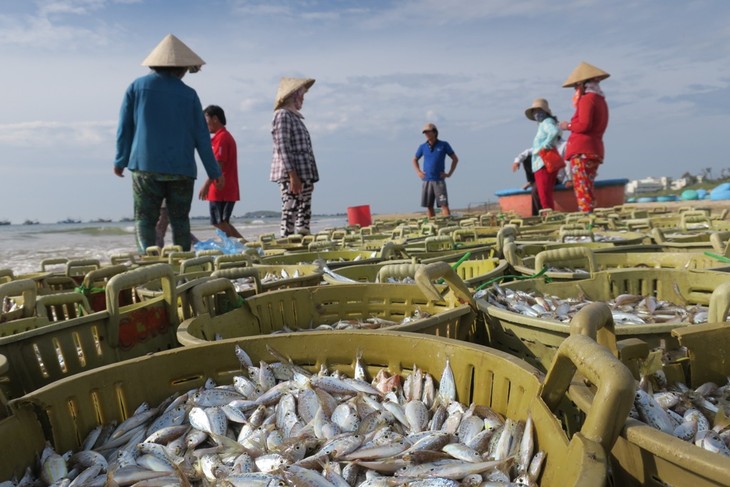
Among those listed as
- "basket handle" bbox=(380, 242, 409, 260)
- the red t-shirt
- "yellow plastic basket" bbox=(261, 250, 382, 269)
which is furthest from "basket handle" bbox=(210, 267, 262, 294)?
the red t-shirt

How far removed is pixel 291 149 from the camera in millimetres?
8617

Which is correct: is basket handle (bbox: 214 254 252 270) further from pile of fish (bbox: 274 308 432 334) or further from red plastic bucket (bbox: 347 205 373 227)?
red plastic bucket (bbox: 347 205 373 227)

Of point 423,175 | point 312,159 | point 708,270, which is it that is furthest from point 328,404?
point 423,175

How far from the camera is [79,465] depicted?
1.68m

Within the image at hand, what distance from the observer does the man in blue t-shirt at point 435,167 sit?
13.3 metres

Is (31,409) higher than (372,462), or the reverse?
(31,409)

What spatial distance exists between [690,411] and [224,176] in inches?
334

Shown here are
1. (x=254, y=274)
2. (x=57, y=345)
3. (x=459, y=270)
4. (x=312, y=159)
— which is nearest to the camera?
(x=57, y=345)

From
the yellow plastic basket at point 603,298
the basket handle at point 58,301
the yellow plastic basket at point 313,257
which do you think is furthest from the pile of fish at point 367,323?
the yellow plastic basket at point 313,257

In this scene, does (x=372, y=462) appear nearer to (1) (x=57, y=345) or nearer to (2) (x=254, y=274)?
(1) (x=57, y=345)

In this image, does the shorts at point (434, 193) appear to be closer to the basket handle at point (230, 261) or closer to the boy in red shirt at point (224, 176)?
the boy in red shirt at point (224, 176)

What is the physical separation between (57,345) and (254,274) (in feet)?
3.64

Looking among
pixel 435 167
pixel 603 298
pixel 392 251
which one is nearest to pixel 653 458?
pixel 603 298

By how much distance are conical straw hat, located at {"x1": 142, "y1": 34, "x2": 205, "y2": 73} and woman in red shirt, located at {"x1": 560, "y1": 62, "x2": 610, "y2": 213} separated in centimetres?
812
